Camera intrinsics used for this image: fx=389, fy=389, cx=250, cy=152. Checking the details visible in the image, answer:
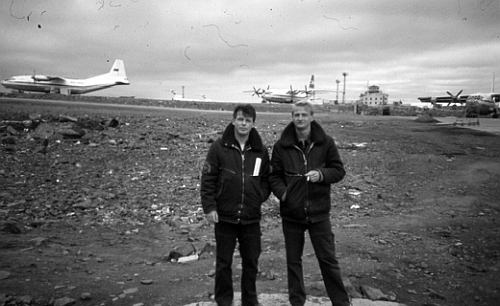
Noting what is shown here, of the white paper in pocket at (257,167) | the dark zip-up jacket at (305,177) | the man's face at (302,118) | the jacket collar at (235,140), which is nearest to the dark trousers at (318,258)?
the dark zip-up jacket at (305,177)

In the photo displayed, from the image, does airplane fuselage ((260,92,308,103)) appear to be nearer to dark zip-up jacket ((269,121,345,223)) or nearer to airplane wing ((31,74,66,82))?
airplane wing ((31,74,66,82))

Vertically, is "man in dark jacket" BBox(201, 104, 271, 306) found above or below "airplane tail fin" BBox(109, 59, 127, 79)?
below

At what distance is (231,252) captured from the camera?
3486 millimetres

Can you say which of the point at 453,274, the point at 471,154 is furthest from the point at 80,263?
the point at 471,154

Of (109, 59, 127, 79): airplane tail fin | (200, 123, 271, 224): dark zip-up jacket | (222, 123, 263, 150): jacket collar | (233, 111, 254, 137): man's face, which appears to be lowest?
(200, 123, 271, 224): dark zip-up jacket

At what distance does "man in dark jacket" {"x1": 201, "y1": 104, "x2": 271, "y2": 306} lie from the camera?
3381 mm

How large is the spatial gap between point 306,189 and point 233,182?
0.63m

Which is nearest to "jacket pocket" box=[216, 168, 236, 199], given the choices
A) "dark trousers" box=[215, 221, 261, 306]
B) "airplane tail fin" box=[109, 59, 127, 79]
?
"dark trousers" box=[215, 221, 261, 306]

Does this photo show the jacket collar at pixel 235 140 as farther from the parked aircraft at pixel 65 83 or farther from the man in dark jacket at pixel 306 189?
the parked aircraft at pixel 65 83

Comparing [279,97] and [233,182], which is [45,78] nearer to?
[279,97]

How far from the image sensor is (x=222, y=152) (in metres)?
3.44

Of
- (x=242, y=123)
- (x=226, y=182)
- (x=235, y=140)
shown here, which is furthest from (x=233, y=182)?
(x=242, y=123)

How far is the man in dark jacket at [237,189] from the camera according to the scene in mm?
3381

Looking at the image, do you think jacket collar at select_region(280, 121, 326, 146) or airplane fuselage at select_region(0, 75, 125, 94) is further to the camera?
airplane fuselage at select_region(0, 75, 125, 94)
